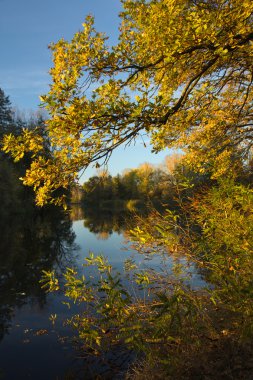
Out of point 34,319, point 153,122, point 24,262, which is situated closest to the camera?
point 153,122

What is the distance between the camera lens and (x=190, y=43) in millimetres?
4625

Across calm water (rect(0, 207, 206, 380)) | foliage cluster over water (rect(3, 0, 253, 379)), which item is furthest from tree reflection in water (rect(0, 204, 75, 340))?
foliage cluster over water (rect(3, 0, 253, 379))

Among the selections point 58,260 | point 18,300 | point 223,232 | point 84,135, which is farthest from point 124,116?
point 58,260

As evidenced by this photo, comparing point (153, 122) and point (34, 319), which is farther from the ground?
point (153, 122)

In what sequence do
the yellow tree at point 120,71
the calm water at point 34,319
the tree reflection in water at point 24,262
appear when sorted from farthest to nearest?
the tree reflection in water at point 24,262 → the calm water at point 34,319 → the yellow tree at point 120,71

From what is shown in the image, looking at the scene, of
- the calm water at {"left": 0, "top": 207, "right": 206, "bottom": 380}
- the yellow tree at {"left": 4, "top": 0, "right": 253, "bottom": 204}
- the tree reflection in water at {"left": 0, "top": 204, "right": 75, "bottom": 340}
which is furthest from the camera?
the tree reflection in water at {"left": 0, "top": 204, "right": 75, "bottom": 340}

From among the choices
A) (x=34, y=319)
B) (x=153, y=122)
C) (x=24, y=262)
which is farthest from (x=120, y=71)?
(x=24, y=262)

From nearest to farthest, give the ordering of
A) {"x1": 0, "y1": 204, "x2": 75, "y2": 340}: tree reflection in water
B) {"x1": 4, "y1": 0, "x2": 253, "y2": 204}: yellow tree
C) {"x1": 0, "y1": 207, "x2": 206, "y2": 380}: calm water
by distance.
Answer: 1. {"x1": 4, "y1": 0, "x2": 253, "y2": 204}: yellow tree
2. {"x1": 0, "y1": 207, "x2": 206, "y2": 380}: calm water
3. {"x1": 0, "y1": 204, "x2": 75, "y2": 340}: tree reflection in water

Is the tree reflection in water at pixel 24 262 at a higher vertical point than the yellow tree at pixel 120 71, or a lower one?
lower

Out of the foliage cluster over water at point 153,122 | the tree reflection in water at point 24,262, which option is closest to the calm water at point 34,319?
the tree reflection in water at point 24,262

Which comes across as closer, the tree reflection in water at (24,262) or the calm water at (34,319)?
the calm water at (34,319)

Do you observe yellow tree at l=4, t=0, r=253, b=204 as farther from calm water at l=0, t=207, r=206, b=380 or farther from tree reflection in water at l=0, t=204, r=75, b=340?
calm water at l=0, t=207, r=206, b=380

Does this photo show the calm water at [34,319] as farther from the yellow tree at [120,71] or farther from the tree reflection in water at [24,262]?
the yellow tree at [120,71]

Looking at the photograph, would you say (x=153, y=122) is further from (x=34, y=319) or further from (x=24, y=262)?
(x=24, y=262)
